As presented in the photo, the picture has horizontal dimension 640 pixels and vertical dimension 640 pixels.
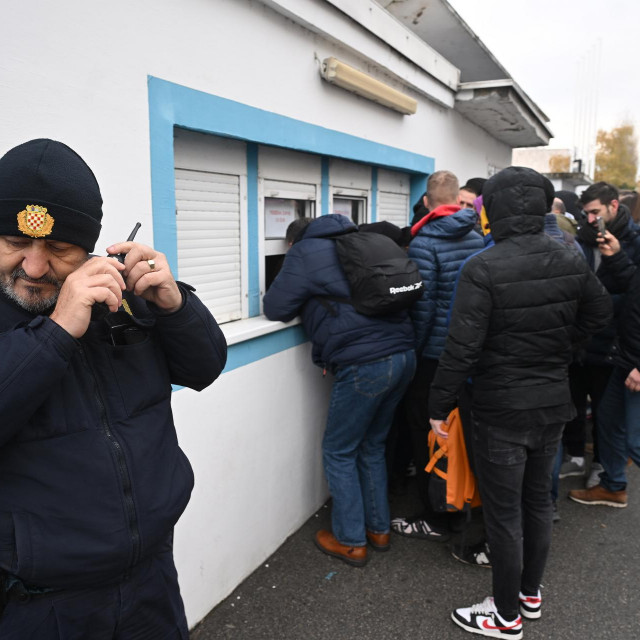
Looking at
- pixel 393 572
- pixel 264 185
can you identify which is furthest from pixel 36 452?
pixel 393 572

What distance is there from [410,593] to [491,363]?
1443mm

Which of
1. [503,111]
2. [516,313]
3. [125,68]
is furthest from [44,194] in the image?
[503,111]

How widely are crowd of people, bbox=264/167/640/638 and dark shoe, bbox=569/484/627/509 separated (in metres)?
0.01

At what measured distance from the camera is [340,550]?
135 inches

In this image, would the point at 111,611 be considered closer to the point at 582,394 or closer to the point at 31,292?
the point at 31,292

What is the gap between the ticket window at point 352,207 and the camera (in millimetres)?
4375

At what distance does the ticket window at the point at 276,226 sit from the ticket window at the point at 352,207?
20.8 inches

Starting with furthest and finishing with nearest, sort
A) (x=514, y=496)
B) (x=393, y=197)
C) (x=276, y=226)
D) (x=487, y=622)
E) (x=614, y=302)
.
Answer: (x=393, y=197) → (x=614, y=302) → (x=276, y=226) → (x=487, y=622) → (x=514, y=496)

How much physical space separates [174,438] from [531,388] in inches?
63.1

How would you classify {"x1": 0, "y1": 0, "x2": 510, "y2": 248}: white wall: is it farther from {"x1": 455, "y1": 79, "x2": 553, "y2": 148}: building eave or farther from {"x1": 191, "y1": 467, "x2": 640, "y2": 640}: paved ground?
{"x1": 455, "y1": 79, "x2": 553, "y2": 148}: building eave

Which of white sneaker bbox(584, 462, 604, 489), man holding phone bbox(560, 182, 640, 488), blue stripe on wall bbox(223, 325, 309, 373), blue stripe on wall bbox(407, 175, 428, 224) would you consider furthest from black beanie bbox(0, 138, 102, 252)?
blue stripe on wall bbox(407, 175, 428, 224)

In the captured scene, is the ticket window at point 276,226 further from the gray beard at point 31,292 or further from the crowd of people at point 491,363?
the gray beard at point 31,292

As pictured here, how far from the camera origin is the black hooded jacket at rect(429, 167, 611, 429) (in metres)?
2.45

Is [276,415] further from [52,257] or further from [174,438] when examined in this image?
[52,257]
